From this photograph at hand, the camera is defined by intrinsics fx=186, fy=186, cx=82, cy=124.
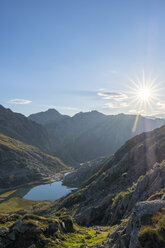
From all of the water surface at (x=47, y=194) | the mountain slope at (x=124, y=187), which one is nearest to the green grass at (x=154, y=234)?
the mountain slope at (x=124, y=187)

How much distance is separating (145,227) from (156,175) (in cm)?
3557

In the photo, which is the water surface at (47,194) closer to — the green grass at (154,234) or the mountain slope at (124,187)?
the mountain slope at (124,187)

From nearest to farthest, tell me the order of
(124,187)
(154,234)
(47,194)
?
(154,234), (124,187), (47,194)

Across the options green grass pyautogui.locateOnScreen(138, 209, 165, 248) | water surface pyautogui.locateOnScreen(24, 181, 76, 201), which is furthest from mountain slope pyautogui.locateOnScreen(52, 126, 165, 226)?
water surface pyautogui.locateOnScreen(24, 181, 76, 201)

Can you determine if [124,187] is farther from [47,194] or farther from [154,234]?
[47,194]

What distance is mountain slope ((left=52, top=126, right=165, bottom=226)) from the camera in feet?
161

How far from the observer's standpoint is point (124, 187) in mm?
72625

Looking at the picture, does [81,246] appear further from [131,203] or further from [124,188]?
[124,188]

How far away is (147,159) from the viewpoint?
8000 cm

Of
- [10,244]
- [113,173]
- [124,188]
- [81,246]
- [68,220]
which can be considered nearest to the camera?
[10,244]

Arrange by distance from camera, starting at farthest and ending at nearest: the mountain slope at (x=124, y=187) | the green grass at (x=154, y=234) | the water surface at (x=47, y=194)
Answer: the water surface at (x=47, y=194)
the mountain slope at (x=124, y=187)
the green grass at (x=154, y=234)

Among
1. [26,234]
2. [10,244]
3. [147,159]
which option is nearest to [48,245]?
[26,234]

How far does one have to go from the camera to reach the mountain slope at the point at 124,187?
4922cm

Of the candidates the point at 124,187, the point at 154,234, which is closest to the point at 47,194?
the point at 124,187
